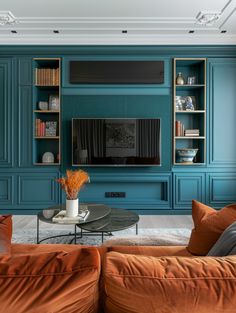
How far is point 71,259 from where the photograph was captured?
2.43 ft

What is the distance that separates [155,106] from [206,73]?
98 centimetres

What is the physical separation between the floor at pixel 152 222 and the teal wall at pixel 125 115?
0.14m

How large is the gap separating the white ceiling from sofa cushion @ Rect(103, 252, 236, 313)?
11.4 ft

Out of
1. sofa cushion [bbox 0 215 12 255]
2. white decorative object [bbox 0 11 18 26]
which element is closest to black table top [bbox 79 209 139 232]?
sofa cushion [bbox 0 215 12 255]

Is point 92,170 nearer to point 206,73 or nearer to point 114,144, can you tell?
point 114,144

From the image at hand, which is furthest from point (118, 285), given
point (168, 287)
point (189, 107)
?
point (189, 107)

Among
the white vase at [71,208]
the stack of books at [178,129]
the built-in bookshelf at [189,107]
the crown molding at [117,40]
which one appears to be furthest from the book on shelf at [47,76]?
the white vase at [71,208]

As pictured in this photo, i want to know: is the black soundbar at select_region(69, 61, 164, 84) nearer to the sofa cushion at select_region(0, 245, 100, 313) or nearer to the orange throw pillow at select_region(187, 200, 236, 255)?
the orange throw pillow at select_region(187, 200, 236, 255)

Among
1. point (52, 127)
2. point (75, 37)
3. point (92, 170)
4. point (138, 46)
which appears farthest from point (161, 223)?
point (75, 37)

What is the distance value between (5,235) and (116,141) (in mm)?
3098

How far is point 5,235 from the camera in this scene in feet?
4.50

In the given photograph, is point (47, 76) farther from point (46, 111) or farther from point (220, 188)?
point (220, 188)

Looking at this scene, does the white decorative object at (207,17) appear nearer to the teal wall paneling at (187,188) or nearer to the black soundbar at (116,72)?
the black soundbar at (116,72)

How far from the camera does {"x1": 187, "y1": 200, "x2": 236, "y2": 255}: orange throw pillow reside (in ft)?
4.47
